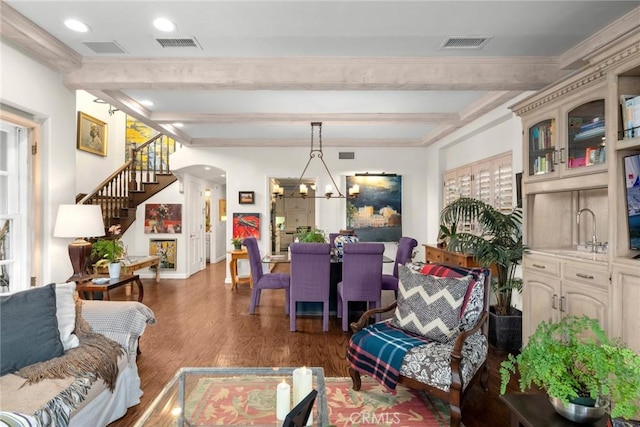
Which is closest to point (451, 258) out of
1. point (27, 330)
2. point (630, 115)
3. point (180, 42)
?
point (630, 115)

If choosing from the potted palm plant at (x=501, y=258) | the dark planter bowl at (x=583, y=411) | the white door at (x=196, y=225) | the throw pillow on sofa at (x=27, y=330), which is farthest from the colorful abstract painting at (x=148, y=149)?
the dark planter bowl at (x=583, y=411)

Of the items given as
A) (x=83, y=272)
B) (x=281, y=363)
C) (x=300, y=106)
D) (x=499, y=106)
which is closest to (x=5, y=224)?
(x=83, y=272)

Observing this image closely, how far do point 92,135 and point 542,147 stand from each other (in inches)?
299

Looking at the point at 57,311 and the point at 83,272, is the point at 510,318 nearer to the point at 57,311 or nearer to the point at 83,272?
the point at 57,311

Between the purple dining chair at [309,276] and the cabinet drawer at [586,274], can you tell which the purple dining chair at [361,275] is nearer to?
the purple dining chair at [309,276]

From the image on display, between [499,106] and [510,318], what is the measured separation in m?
2.58

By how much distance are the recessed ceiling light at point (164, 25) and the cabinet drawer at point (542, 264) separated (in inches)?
140

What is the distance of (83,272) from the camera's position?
3564mm

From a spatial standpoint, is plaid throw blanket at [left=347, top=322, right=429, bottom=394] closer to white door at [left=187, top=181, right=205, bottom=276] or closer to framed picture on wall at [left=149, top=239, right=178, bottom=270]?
framed picture on wall at [left=149, top=239, right=178, bottom=270]

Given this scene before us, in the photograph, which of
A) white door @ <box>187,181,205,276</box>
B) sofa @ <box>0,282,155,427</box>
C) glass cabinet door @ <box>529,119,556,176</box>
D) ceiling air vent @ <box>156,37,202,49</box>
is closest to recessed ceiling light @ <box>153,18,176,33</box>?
ceiling air vent @ <box>156,37,202,49</box>

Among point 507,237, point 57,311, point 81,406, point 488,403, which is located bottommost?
point 488,403

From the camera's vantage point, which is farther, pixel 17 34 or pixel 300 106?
pixel 300 106

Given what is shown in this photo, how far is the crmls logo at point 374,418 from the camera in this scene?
2275 millimetres

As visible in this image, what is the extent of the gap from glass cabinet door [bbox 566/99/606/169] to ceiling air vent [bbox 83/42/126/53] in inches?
152
